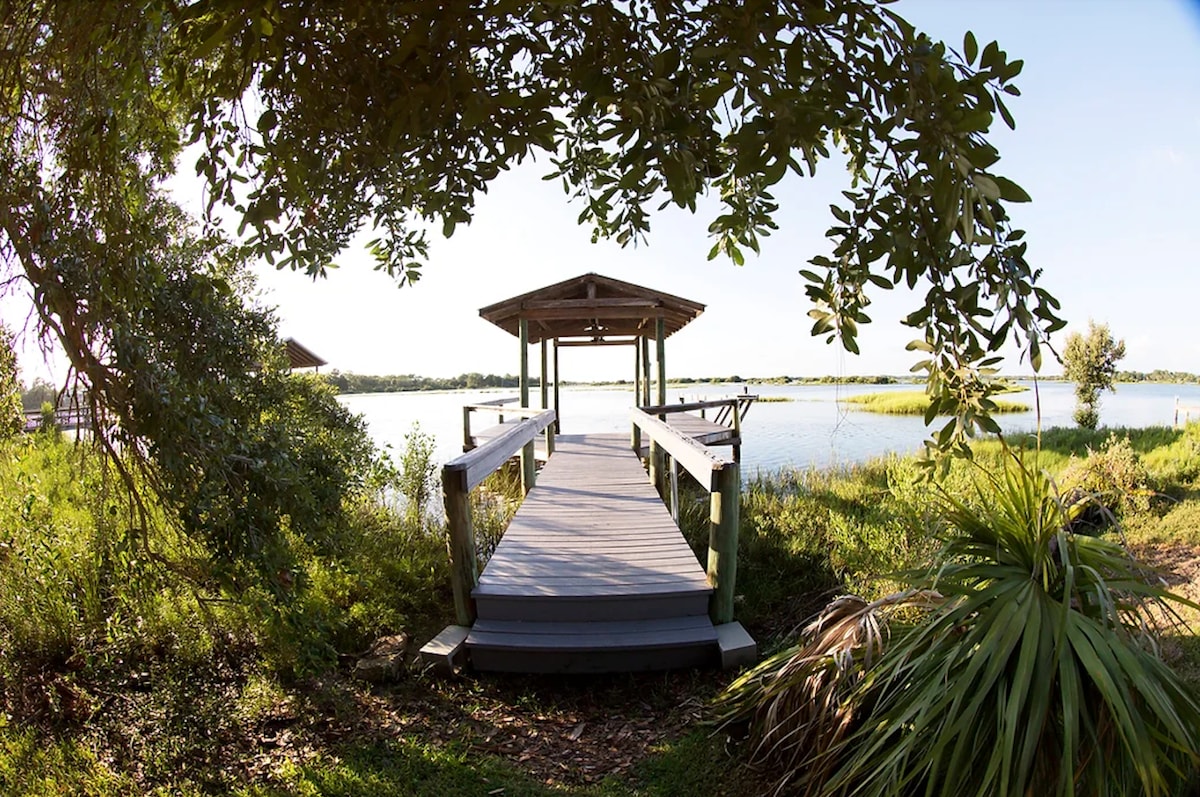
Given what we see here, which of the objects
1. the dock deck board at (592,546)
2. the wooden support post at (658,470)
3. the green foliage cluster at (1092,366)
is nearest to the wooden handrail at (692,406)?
the wooden support post at (658,470)

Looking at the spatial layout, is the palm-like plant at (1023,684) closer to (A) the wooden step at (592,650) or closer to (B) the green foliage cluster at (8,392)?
(A) the wooden step at (592,650)

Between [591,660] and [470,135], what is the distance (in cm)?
301

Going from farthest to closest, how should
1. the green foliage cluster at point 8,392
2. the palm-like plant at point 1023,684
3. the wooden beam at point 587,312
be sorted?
the wooden beam at point 587,312
the green foliage cluster at point 8,392
the palm-like plant at point 1023,684

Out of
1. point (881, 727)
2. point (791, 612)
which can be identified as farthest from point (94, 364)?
point (791, 612)

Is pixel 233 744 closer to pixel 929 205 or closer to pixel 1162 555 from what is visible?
pixel 929 205

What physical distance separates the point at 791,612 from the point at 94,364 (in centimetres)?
463

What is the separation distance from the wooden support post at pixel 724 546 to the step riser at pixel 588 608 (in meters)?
0.11

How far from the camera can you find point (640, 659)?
394cm

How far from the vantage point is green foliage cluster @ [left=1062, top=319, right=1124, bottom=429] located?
21766mm

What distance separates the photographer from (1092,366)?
22.0m

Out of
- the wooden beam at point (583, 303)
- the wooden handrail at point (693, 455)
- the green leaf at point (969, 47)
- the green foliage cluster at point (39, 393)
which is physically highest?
the wooden beam at point (583, 303)

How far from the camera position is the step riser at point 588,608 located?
13.7ft

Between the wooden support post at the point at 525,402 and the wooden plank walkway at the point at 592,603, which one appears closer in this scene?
the wooden plank walkway at the point at 592,603

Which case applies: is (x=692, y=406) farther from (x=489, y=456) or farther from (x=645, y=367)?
(x=645, y=367)
